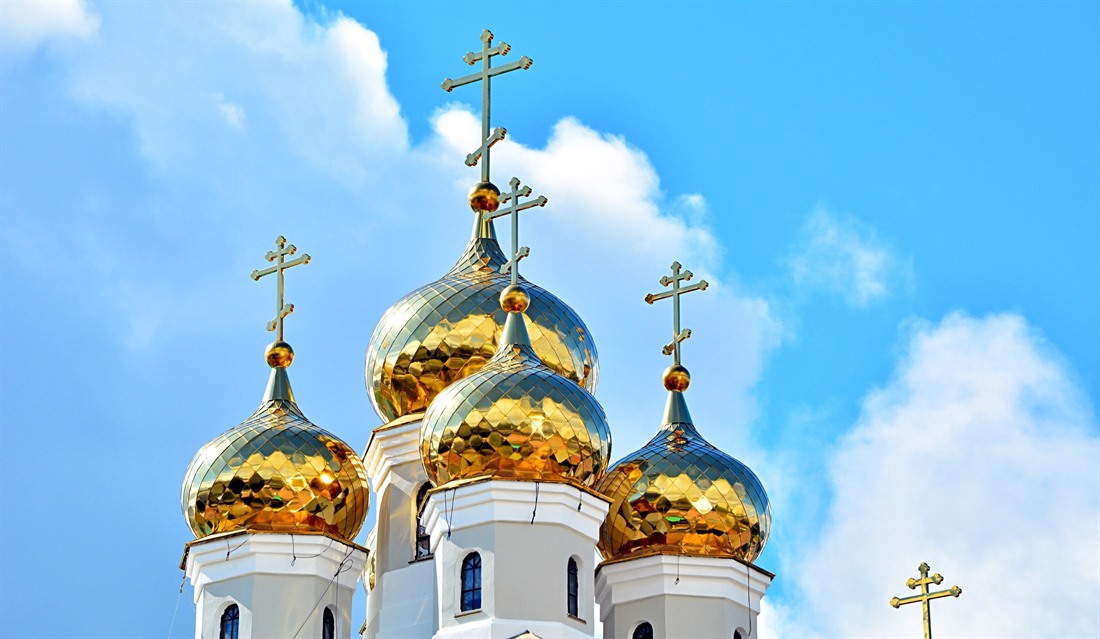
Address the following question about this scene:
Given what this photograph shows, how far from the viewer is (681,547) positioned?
86.0 ft

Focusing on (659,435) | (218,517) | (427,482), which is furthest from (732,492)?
(218,517)

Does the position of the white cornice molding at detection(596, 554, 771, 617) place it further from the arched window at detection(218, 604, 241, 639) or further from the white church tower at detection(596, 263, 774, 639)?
the arched window at detection(218, 604, 241, 639)

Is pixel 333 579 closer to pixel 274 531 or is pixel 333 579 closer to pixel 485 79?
pixel 274 531

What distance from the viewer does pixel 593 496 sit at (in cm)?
2472

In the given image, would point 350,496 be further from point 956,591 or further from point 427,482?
point 956,591

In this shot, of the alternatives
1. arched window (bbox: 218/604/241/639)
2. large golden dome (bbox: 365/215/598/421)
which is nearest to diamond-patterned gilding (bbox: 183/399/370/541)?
arched window (bbox: 218/604/241/639)

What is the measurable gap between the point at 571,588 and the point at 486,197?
4837 mm

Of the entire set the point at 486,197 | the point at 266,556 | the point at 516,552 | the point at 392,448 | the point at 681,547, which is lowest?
the point at 516,552

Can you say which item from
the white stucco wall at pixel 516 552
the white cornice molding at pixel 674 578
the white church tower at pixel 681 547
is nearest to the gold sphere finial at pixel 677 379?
the white church tower at pixel 681 547

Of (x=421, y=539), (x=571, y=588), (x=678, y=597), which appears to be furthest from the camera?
(x=421, y=539)

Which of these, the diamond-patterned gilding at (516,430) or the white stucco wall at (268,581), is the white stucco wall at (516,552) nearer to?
the diamond-patterned gilding at (516,430)

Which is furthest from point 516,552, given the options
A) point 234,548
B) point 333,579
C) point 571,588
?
point 234,548

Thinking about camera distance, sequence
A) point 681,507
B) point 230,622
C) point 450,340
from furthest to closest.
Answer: point 450,340, point 681,507, point 230,622

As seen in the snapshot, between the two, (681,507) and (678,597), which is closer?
(678,597)
